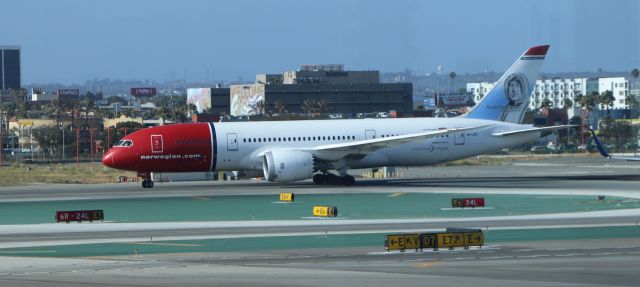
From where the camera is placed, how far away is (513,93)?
6531 centimetres

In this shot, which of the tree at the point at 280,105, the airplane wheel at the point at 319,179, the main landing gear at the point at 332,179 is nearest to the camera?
the main landing gear at the point at 332,179

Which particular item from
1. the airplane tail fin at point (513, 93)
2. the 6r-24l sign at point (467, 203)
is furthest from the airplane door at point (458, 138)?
the 6r-24l sign at point (467, 203)

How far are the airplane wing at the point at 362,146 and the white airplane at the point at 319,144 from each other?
2.1 inches

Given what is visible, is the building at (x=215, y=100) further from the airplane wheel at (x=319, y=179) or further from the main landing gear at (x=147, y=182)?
the airplane wheel at (x=319, y=179)

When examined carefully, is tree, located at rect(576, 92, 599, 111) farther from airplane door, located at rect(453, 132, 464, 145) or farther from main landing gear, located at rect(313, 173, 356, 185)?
main landing gear, located at rect(313, 173, 356, 185)

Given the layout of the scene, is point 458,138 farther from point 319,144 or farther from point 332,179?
point 319,144

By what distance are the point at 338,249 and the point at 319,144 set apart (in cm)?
3010

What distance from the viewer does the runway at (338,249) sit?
969 inches

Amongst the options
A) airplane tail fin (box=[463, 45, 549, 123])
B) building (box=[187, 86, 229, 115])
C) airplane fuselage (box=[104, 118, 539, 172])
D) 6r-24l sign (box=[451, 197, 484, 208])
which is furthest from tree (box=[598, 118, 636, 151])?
6r-24l sign (box=[451, 197, 484, 208])

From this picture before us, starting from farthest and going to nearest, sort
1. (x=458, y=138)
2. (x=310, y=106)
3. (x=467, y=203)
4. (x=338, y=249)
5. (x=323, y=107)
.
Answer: (x=310, y=106)
(x=323, y=107)
(x=458, y=138)
(x=467, y=203)
(x=338, y=249)

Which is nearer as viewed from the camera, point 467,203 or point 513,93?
point 467,203

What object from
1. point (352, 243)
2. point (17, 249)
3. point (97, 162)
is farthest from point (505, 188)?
point (97, 162)

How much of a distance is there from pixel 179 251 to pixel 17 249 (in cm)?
498

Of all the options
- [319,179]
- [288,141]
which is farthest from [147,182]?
[319,179]
